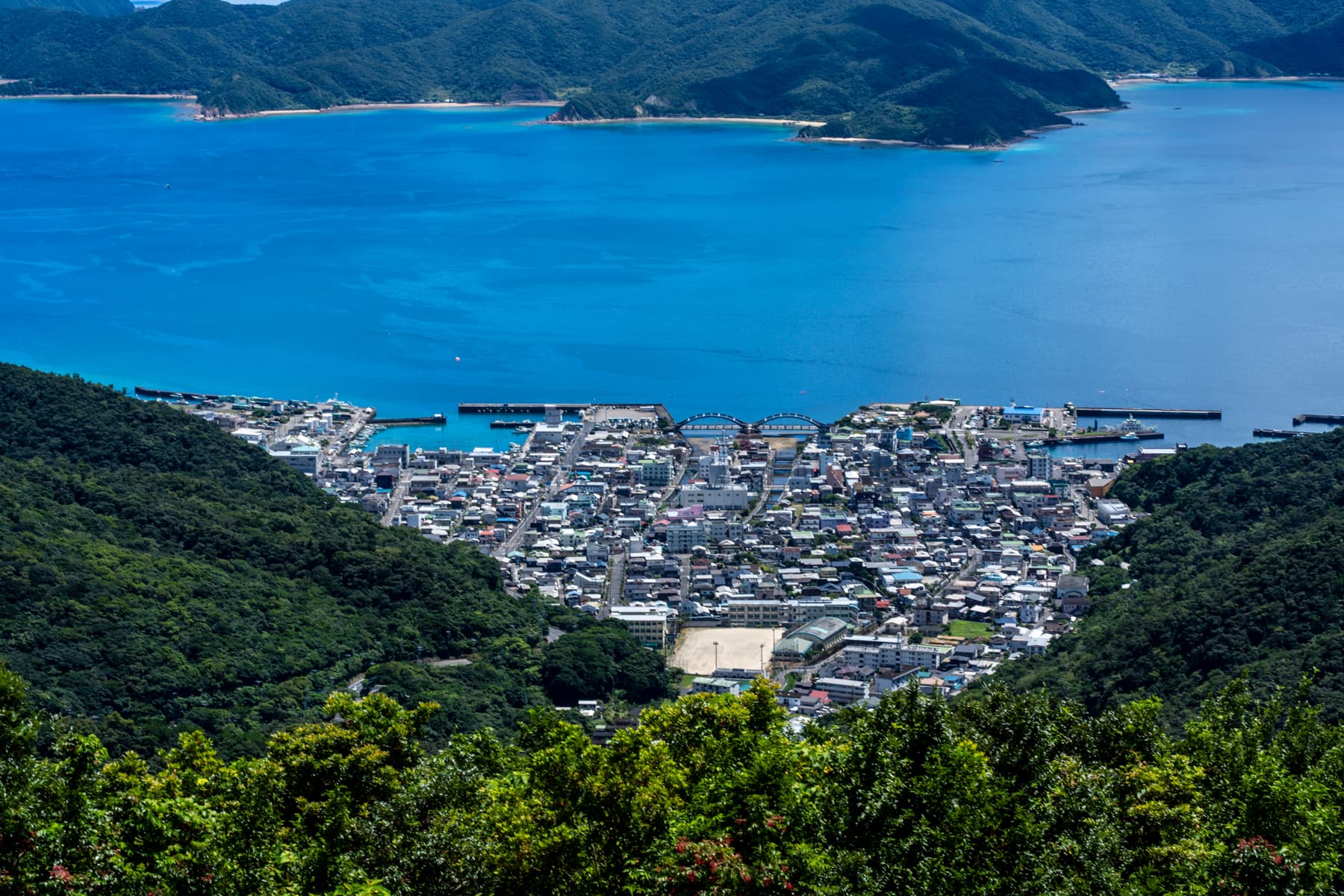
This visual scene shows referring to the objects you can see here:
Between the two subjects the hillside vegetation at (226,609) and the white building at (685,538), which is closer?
the hillside vegetation at (226,609)

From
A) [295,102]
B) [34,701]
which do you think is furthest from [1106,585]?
[295,102]

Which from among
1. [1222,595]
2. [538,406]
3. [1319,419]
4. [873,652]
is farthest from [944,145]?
[1222,595]

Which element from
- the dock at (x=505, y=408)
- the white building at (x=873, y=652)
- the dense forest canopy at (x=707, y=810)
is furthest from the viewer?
the dock at (x=505, y=408)

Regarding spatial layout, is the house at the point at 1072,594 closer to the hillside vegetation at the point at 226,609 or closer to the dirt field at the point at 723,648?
the dirt field at the point at 723,648

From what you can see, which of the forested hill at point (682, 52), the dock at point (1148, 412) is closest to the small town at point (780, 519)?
the dock at point (1148, 412)

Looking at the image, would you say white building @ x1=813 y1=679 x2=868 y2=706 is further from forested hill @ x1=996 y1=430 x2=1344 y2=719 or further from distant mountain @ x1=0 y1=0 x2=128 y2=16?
distant mountain @ x1=0 y1=0 x2=128 y2=16

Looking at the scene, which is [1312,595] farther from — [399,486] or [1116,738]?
[399,486]
